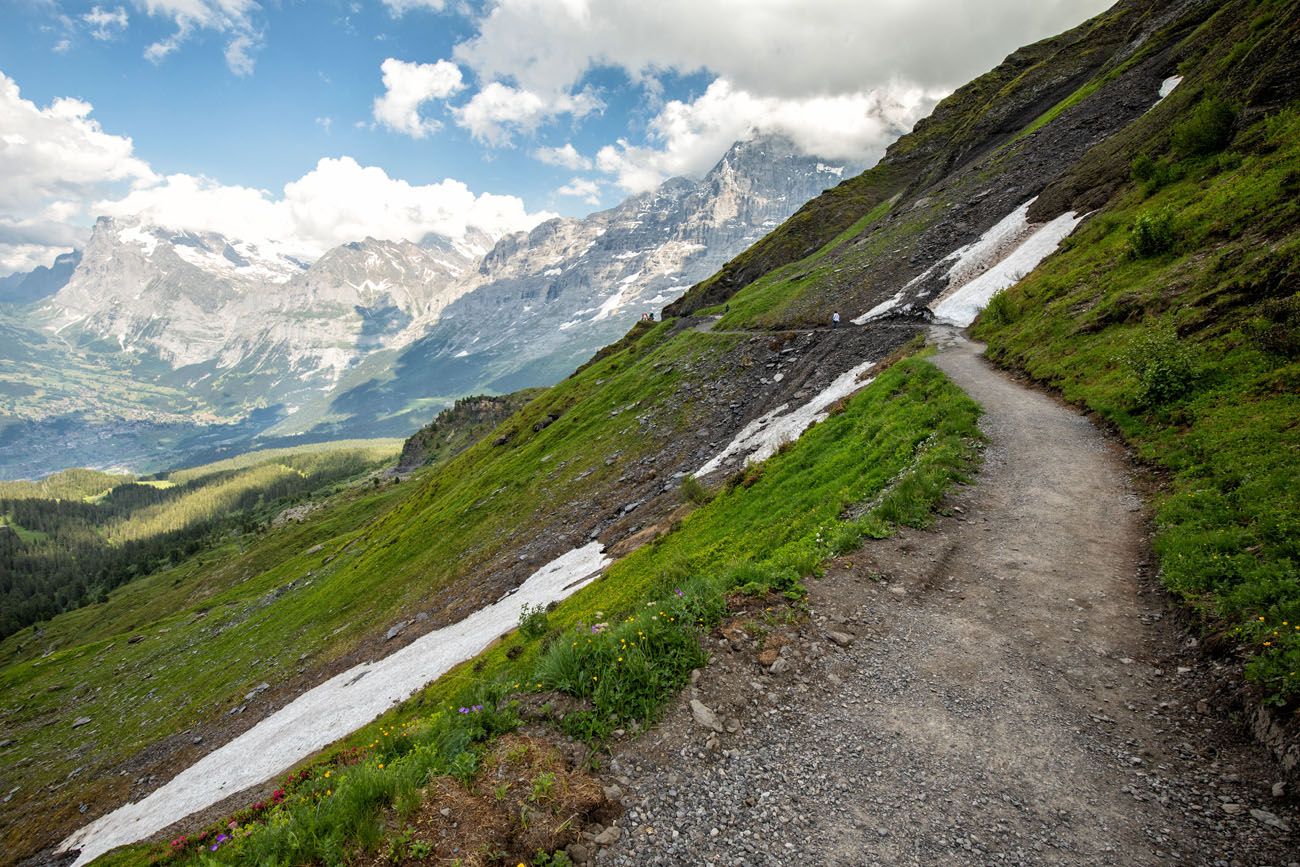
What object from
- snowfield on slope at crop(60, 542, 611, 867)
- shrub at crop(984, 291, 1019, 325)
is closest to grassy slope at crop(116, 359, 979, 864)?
snowfield on slope at crop(60, 542, 611, 867)

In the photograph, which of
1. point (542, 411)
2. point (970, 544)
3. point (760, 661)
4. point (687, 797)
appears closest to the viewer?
point (687, 797)

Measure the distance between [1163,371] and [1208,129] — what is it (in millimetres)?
26947

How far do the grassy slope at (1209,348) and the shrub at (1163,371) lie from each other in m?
0.05

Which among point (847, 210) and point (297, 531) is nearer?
point (847, 210)

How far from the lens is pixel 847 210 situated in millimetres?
103438

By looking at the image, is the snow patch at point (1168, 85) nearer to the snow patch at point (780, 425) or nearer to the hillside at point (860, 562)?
the hillside at point (860, 562)

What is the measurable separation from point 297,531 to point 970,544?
648ft

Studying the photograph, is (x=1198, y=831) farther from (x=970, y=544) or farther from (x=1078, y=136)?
(x=1078, y=136)

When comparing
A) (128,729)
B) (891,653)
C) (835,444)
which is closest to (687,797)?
(891,653)

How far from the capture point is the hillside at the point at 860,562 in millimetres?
7711

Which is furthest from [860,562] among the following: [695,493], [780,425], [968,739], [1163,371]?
[780,425]

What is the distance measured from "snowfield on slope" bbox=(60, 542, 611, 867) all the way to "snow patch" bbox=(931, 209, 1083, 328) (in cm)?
3483

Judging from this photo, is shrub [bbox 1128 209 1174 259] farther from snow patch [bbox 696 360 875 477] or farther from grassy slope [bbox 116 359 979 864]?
snow patch [bbox 696 360 875 477]

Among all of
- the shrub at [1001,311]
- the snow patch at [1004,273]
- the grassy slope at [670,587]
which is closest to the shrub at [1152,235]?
the shrub at [1001,311]
